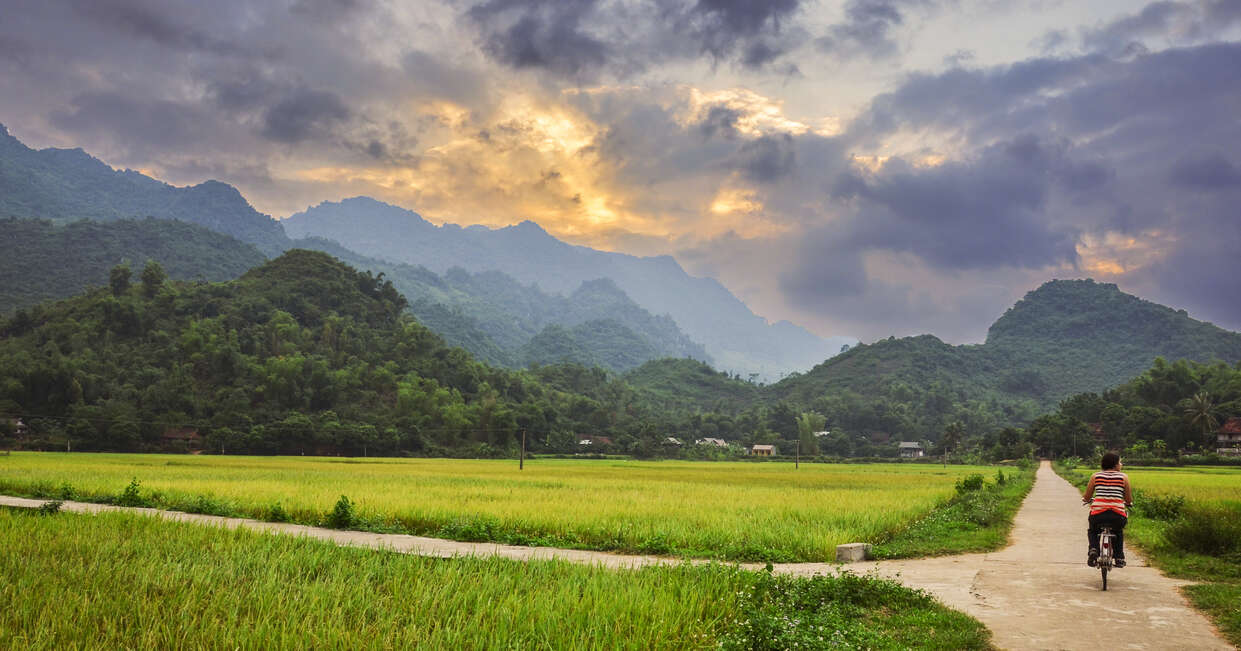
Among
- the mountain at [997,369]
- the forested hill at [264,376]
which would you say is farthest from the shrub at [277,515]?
the mountain at [997,369]

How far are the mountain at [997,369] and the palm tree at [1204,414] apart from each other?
156ft

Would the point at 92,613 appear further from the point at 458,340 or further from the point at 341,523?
the point at 458,340

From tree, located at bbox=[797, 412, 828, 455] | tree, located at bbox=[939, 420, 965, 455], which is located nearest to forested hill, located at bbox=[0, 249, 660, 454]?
tree, located at bbox=[797, 412, 828, 455]

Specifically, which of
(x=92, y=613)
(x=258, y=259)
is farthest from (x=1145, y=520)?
(x=258, y=259)

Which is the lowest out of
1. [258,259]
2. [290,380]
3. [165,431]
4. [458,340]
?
[165,431]

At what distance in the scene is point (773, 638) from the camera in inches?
225

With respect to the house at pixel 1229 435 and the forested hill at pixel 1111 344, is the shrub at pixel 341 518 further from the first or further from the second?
the forested hill at pixel 1111 344

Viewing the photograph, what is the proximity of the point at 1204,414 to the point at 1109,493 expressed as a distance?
92.4 m

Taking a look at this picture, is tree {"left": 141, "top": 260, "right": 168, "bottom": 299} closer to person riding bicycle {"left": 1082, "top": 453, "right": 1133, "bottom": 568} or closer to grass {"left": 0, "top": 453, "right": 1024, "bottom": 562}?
grass {"left": 0, "top": 453, "right": 1024, "bottom": 562}

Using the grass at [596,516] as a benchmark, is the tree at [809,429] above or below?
below

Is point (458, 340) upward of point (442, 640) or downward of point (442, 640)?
upward

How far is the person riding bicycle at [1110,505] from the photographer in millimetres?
9469

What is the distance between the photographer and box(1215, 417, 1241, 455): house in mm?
82625

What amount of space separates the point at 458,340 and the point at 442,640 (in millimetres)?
167055
